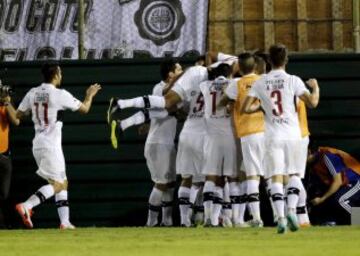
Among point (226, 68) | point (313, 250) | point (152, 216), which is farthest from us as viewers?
point (152, 216)

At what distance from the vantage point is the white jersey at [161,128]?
1783cm

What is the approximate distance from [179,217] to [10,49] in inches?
132

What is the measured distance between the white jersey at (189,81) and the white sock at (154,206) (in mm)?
1457

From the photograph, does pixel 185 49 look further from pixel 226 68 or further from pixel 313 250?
pixel 313 250

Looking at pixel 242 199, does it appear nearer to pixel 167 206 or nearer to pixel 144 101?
pixel 167 206

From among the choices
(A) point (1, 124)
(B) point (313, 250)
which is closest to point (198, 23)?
(A) point (1, 124)

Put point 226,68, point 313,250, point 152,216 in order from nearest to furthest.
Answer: point 313,250, point 226,68, point 152,216

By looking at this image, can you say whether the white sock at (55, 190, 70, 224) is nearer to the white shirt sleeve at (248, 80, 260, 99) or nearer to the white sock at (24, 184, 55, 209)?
the white sock at (24, 184, 55, 209)

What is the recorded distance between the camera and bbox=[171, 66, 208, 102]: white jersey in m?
17.0

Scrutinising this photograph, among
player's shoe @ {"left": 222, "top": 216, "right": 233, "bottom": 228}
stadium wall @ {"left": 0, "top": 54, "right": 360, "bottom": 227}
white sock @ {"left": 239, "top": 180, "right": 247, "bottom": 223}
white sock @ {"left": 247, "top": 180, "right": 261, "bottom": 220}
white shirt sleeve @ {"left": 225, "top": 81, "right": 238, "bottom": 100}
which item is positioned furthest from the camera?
stadium wall @ {"left": 0, "top": 54, "right": 360, "bottom": 227}

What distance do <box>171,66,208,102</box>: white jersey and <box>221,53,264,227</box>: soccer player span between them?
2.58 ft

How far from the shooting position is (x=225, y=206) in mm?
17359

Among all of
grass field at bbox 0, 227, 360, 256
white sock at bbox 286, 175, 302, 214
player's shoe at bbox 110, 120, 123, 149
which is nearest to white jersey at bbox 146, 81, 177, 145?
player's shoe at bbox 110, 120, 123, 149

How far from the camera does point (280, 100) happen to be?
15312 mm
